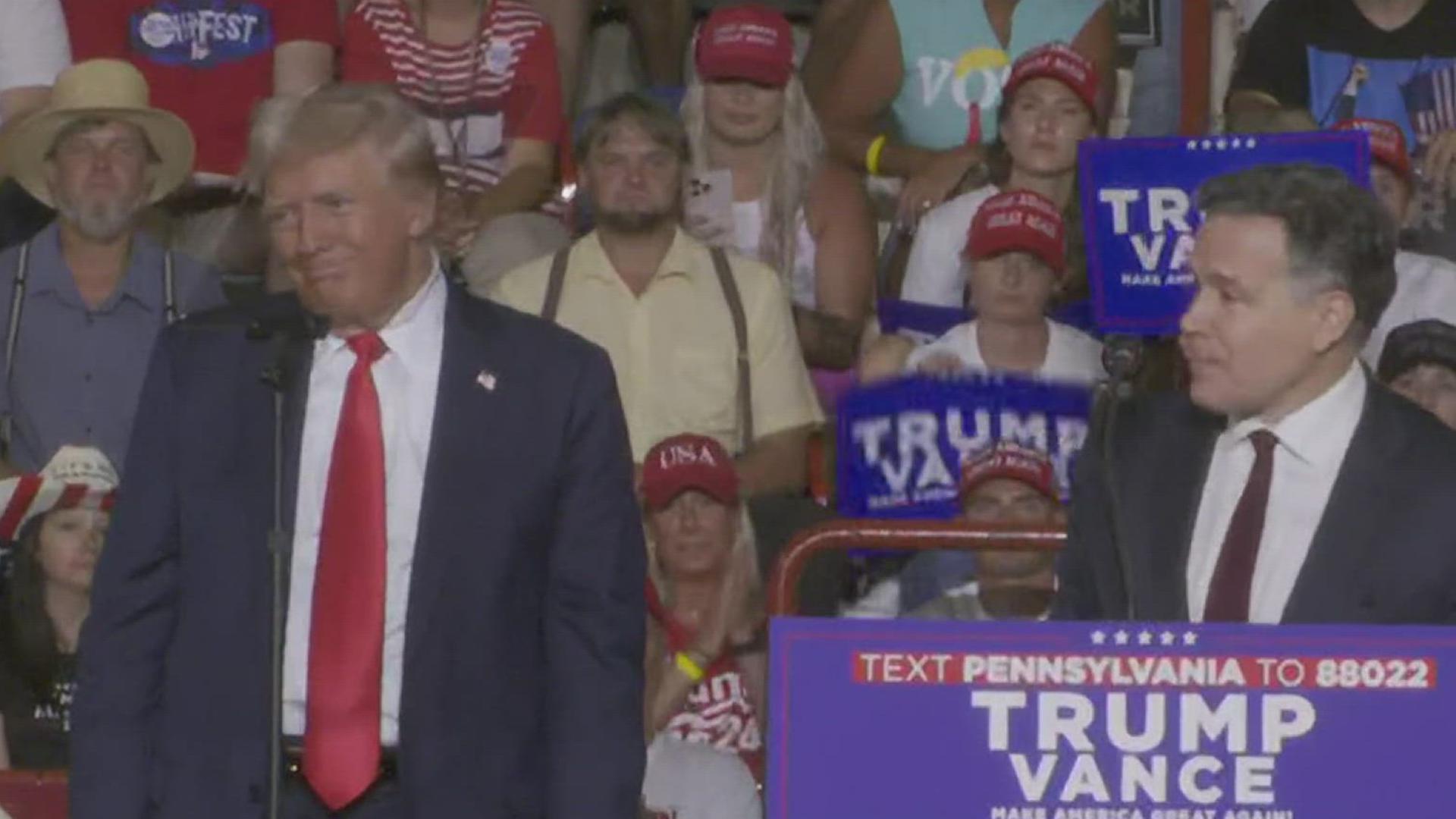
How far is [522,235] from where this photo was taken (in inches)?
350

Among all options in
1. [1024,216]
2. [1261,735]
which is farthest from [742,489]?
[1261,735]

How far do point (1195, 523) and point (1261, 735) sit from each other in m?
0.61

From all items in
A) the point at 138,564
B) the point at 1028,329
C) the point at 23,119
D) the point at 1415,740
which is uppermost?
the point at 23,119

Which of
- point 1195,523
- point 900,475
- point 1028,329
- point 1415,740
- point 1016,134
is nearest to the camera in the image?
point 1415,740

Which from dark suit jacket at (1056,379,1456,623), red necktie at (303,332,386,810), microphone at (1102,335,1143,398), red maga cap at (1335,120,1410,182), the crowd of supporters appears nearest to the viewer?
dark suit jacket at (1056,379,1456,623)

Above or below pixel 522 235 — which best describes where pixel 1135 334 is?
below

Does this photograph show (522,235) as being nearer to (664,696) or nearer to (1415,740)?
(664,696)

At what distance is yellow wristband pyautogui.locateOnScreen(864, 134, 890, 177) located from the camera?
955 centimetres

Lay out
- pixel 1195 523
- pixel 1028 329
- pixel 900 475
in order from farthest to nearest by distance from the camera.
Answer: pixel 1028 329
pixel 900 475
pixel 1195 523

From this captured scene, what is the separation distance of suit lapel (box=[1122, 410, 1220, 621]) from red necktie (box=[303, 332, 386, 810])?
1071 millimetres

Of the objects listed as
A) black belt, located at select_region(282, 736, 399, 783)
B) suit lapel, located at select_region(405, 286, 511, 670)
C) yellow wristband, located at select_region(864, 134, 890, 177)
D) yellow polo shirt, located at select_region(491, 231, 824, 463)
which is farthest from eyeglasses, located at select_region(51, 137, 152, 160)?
black belt, located at select_region(282, 736, 399, 783)

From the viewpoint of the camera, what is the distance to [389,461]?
189 inches

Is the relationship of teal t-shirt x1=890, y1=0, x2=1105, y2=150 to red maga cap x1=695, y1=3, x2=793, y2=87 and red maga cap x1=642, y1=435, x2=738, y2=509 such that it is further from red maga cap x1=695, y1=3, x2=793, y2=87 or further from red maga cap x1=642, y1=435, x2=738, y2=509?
red maga cap x1=642, y1=435, x2=738, y2=509

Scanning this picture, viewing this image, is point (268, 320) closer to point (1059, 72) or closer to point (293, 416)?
point (293, 416)
